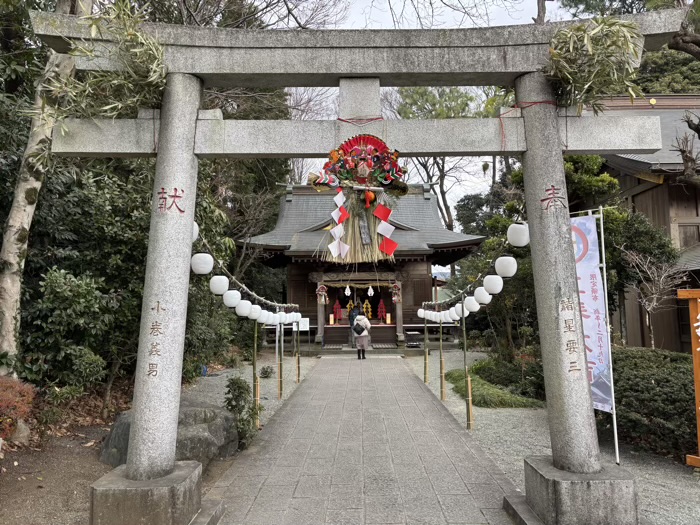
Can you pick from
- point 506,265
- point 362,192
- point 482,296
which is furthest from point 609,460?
point 362,192

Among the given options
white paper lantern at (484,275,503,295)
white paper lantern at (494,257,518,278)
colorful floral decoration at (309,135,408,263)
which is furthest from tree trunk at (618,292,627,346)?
colorful floral decoration at (309,135,408,263)

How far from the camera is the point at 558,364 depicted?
372 cm

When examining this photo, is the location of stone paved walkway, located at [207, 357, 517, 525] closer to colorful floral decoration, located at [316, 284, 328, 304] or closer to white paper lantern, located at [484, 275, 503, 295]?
white paper lantern, located at [484, 275, 503, 295]

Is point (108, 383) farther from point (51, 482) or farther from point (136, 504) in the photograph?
point (136, 504)

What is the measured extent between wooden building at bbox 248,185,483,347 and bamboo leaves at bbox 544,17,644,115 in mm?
14544

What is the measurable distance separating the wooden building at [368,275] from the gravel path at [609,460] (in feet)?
32.7

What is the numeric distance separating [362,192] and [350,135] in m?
0.52

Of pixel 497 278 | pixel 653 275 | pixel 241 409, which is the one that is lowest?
pixel 241 409

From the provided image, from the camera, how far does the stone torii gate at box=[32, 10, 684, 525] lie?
3680 mm

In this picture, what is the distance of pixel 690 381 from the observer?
18.0 ft

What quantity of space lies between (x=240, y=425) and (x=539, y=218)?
4.64 metres

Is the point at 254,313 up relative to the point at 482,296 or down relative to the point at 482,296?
down

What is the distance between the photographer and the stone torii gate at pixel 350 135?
3.68 m

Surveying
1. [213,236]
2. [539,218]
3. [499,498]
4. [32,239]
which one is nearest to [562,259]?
[539,218]
